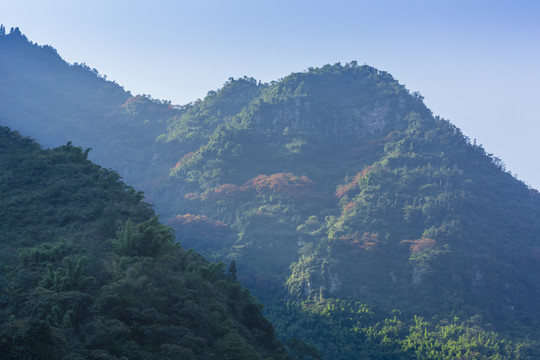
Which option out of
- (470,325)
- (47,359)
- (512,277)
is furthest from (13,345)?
(512,277)

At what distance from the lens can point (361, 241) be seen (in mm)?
54031

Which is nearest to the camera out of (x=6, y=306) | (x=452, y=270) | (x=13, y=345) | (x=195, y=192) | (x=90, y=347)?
(x=13, y=345)

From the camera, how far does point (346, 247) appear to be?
53.2 metres

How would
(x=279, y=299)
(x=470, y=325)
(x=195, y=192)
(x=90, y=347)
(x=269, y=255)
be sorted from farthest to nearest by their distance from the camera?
(x=195, y=192) < (x=269, y=255) < (x=279, y=299) < (x=470, y=325) < (x=90, y=347)

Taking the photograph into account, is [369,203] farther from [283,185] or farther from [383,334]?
[383,334]

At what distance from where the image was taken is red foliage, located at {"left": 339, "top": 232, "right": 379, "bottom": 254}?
5293cm

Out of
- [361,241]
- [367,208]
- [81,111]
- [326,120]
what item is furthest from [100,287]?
[81,111]

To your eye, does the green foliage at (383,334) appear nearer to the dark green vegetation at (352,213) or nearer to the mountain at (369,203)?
the dark green vegetation at (352,213)

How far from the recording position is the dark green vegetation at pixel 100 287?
587 inches

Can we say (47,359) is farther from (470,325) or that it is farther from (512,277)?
(512,277)

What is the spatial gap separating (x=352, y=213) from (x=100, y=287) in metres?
43.3

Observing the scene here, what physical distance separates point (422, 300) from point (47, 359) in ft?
132

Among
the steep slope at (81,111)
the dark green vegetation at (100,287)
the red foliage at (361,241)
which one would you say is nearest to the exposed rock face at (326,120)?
the steep slope at (81,111)

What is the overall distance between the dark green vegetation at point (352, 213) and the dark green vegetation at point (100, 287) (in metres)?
11.1
